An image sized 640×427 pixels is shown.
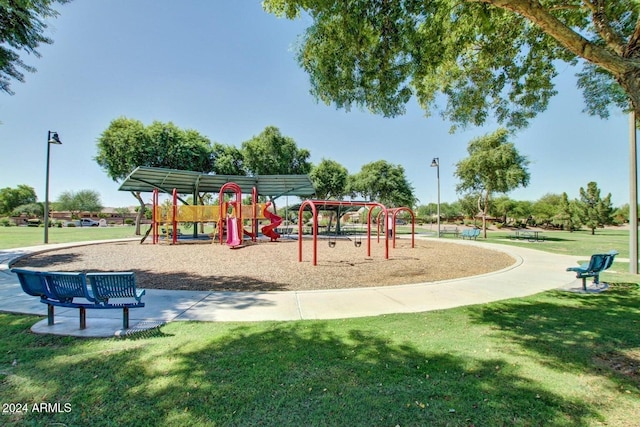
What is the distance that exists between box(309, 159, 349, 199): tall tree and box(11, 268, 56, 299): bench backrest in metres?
31.2

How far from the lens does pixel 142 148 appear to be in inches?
1028

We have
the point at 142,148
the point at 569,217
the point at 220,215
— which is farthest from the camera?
the point at 569,217

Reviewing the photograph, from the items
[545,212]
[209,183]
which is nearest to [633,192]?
[209,183]

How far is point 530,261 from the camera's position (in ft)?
40.7

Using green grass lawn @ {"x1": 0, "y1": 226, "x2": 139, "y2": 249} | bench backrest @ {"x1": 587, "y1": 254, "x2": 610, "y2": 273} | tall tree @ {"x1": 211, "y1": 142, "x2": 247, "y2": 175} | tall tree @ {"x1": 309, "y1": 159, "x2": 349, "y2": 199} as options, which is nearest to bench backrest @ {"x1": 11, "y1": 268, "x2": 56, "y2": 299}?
bench backrest @ {"x1": 587, "y1": 254, "x2": 610, "y2": 273}

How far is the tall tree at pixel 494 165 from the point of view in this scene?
24.6 metres

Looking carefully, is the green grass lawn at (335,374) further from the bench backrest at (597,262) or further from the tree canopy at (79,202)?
the tree canopy at (79,202)

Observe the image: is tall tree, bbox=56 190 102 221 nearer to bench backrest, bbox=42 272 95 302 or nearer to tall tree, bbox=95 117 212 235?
tall tree, bbox=95 117 212 235

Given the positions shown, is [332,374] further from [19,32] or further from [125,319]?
A: [19,32]

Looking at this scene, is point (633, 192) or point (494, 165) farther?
point (494, 165)

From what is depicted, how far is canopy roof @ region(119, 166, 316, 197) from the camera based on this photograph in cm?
2181

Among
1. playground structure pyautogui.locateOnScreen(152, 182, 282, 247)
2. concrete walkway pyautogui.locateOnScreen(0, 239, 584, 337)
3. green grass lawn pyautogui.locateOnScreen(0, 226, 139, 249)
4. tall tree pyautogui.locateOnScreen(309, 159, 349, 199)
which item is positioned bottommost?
concrete walkway pyautogui.locateOnScreen(0, 239, 584, 337)

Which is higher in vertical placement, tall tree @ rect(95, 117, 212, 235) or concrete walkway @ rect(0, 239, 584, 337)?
tall tree @ rect(95, 117, 212, 235)

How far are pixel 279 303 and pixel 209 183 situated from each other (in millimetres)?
21900
